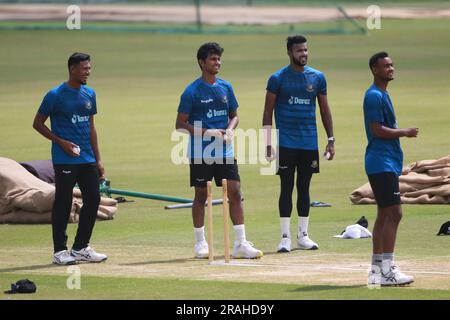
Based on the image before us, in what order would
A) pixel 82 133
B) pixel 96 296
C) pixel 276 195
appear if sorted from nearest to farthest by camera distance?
pixel 96 296 → pixel 82 133 → pixel 276 195

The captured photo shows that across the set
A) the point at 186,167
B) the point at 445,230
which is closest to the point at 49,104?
the point at 445,230

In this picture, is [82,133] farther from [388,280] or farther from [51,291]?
[388,280]

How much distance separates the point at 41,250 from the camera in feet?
56.0

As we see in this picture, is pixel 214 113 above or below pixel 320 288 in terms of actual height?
above

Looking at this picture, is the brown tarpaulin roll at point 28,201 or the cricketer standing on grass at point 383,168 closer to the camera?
the cricketer standing on grass at point 383,168

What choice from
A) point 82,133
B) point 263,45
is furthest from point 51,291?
point 263,45

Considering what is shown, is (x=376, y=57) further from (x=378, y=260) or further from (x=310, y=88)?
(x=310, y=88)

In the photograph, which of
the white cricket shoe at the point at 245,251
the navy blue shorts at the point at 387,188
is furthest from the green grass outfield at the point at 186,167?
the navy blue shorts at the point at 387,188

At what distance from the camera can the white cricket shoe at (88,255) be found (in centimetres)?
1582

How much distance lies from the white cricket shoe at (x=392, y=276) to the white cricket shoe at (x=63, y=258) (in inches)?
150

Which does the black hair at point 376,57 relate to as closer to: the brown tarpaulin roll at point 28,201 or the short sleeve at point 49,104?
the short sleeve at point 49,104

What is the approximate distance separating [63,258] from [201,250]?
5.16 feet

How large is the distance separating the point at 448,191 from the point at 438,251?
14.6 ft

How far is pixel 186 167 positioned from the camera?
27.1m
